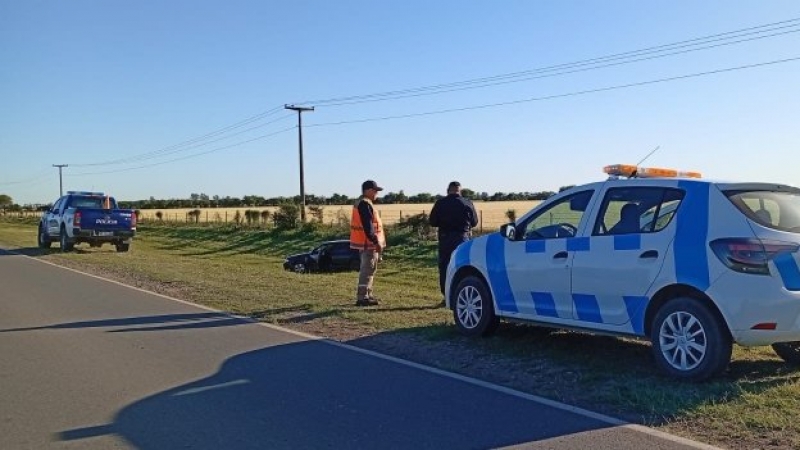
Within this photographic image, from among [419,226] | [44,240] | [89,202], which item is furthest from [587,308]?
[44,240]

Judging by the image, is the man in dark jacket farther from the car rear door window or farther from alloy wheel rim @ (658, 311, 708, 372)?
alloy wheel rim @ (658, 311, 708, 372)

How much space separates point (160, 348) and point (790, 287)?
6361mm

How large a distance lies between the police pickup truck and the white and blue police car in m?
19.7

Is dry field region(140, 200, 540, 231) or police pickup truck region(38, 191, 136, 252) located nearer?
police pickup truck region(38, 191, 136, 252)

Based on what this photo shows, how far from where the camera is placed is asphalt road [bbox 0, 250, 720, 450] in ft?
17.0

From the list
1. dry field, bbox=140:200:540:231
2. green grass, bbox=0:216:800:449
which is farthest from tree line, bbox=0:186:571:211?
green grass, bbox=0:216:800:449

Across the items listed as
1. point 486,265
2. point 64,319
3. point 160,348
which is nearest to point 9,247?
point 64,319

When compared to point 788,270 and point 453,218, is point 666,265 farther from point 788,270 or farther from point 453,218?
point 453,218

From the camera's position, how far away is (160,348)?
848cm

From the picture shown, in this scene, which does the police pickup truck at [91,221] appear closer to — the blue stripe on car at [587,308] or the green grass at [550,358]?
the green grass at [550,358]

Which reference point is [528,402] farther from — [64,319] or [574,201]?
[64,319]

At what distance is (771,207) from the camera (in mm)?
6445

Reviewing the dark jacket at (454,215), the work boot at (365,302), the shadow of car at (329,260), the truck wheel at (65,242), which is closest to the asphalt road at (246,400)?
the work boot at (365,302)

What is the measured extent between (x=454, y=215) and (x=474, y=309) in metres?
2.69
